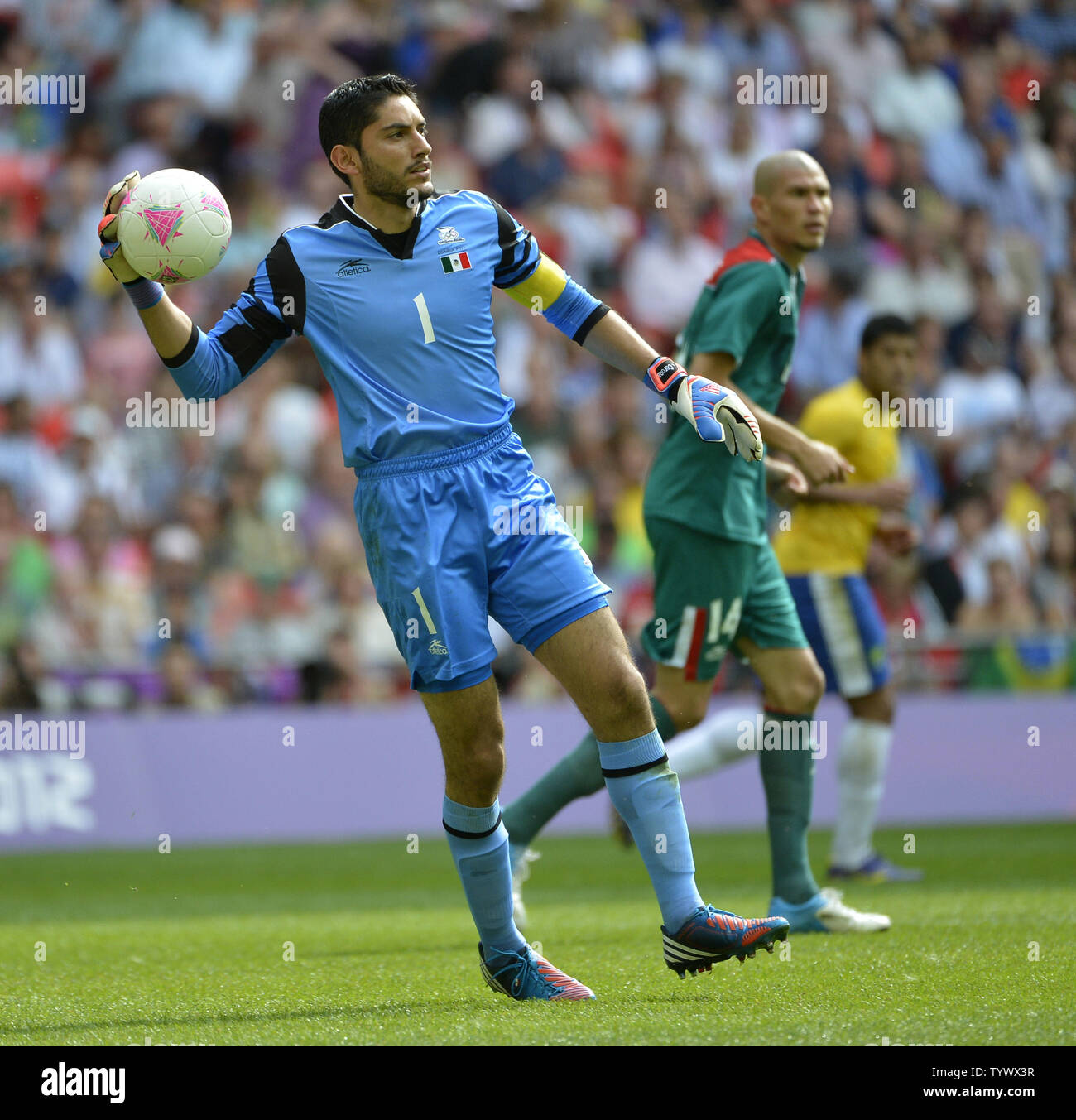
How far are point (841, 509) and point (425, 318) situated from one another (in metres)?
3.92

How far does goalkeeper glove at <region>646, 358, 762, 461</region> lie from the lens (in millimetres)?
5047

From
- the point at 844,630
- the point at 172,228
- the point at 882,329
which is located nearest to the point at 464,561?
the point at 172,228

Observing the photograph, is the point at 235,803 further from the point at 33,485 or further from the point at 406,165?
the point at 406,165

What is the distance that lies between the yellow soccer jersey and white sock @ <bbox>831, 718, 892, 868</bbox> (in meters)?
0.83

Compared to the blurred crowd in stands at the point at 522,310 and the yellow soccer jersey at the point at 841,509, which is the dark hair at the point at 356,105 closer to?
the yellow soccer jersey at the point at 841,509

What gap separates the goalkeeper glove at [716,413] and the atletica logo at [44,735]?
23.9 feet

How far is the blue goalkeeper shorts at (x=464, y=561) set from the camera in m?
4.96

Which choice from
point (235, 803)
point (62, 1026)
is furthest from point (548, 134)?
point (62, 1026)

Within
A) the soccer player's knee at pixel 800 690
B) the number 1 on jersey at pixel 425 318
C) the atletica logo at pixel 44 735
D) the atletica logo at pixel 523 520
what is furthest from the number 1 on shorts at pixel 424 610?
the atletica logo at pixel 44 735

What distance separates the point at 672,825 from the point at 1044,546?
9.86 metres

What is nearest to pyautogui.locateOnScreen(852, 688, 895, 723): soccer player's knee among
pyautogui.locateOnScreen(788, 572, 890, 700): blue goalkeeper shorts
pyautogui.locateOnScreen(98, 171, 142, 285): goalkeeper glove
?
pyautogui.locateOnScreen(788, 572, 890, 700): blue goalkeeper shorts

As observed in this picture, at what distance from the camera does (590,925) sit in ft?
23.8

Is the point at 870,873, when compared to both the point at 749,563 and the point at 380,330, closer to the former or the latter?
the point at 749,563

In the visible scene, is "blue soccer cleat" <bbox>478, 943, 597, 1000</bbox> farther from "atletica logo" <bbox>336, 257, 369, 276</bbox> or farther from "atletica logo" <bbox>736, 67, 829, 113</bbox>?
"atletica logo" <bbox>736, 67, 829, 113</bbox>
